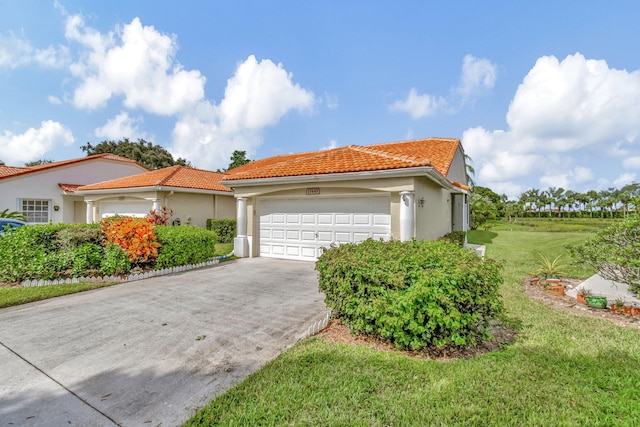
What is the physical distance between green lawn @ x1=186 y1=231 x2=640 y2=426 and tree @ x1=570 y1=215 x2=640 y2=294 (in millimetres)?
2230

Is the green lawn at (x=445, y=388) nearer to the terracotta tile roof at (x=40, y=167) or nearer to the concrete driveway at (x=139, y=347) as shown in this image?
the concrete driveway at (x=139, y=347)

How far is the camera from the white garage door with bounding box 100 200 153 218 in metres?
16.9

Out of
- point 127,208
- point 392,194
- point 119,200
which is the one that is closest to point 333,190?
point 392,194

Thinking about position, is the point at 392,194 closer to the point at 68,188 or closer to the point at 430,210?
the point at 430,210

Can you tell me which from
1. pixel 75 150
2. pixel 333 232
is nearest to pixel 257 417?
pixel 333 232

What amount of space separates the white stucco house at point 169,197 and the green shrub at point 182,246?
20.8 feet

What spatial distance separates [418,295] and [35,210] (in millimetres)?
25717

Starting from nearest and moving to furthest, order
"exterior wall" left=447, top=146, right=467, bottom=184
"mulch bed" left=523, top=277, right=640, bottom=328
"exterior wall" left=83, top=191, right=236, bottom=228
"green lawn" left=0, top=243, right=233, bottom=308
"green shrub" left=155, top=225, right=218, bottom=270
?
"mulch bed" left=523, top=277, right=640, bottom=328, "green lawn" left=0, top=243, right=233, bottom=308, "green shrub" left=155, top=225, right=218, bottom=270, "exterior wall" left=83, top=191, right=236, bottom=228, "exterior wall" left=447, top=146, right=467, bottom=184

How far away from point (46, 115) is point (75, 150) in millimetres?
29742

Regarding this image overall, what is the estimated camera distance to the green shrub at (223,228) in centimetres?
1727

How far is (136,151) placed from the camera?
42.8 metres

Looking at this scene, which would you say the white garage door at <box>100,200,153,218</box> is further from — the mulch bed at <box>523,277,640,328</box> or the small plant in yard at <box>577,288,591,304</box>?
the small plant in yard at <box>577,288,591,304</box>

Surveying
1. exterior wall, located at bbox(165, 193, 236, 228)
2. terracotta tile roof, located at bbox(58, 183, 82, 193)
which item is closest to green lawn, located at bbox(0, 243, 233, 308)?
exterior wall, located at bbox(165, 193, 236, 228)

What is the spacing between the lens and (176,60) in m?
14.9
